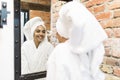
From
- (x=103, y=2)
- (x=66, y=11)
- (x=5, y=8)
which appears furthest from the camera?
(x=103, y=2)

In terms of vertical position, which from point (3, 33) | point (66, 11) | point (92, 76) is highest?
point (66, 11)

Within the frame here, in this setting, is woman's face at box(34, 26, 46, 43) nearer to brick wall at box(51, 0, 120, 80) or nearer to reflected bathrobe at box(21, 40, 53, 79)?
reflected bathrobe at box(21, 40, 53, 79)

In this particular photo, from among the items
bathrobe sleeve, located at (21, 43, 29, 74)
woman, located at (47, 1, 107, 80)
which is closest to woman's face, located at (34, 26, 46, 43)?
bathrobe sleeve, located at (21, 43, 29, 74)

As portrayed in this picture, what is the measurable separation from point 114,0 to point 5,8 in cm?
82

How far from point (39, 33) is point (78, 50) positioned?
0.55 m

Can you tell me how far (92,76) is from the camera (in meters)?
1.10

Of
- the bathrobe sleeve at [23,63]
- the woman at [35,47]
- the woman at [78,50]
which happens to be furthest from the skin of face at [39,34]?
the woman at [78,50]

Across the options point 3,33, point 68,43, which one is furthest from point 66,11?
point 3,33

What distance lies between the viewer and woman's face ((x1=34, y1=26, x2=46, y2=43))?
4.85 feet

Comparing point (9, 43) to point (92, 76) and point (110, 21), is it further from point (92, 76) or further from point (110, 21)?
point (110, 21)

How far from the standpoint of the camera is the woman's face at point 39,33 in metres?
1.48

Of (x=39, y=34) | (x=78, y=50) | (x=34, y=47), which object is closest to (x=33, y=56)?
(x=34, y=47)

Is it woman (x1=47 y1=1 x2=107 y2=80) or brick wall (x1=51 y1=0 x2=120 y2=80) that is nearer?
woman (x1=47 y1=1 x2=107 y2=80)

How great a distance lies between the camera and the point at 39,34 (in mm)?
1497
